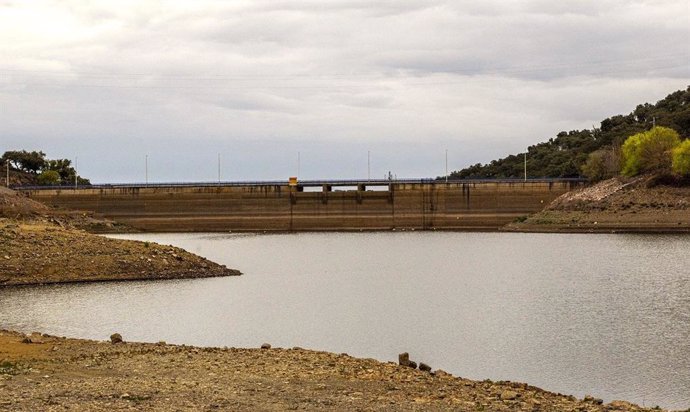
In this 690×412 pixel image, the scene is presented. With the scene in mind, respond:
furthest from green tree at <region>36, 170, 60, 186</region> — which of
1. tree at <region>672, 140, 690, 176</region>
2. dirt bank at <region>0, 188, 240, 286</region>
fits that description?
dirt bank at <region>0, 188, 240, 286</region>

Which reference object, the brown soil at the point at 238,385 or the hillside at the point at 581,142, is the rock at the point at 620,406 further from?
the hillside at the point at 581,142

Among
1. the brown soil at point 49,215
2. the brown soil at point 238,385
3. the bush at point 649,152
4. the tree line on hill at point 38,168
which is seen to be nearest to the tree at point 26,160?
the tree line on hill at point 38,168

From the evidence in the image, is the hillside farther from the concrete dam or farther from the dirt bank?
the dirt bank

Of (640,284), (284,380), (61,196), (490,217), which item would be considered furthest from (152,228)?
(284,380)

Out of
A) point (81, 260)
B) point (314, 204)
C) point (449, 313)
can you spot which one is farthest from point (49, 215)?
point (449, 313)

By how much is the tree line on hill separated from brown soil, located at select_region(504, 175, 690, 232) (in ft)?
266

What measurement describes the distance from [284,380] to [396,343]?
9.69 meters

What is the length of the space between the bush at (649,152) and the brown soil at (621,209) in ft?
11.8

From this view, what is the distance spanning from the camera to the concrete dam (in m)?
114

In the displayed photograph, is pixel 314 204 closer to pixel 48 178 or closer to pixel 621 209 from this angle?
pixel 621 209

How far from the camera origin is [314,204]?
390 ft

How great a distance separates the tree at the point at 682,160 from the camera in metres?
109

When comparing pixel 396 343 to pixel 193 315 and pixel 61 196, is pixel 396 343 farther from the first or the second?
pixel 61 196

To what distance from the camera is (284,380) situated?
2053 centimetres
